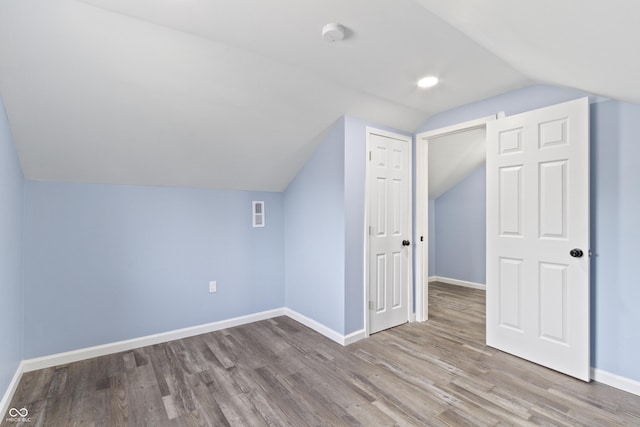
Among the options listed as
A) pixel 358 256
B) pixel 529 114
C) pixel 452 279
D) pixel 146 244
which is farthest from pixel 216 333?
pixel 452 279

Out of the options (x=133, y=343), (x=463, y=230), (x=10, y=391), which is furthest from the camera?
(x=463, y=230)

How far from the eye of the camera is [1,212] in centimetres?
180

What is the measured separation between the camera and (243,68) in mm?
2172

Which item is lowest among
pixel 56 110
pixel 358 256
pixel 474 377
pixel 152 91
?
pixel 474 377

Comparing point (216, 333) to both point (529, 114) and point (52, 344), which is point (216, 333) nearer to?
point (52, 344)

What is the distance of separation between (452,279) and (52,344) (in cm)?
539

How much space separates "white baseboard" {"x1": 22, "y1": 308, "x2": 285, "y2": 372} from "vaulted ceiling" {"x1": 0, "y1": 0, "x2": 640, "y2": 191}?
146cm

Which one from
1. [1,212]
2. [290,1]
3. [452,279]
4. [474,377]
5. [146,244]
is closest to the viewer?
[290,1]

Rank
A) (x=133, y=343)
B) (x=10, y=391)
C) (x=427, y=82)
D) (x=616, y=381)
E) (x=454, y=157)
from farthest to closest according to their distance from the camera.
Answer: (x=454, y=157) < (x=133, y=343) < (x=427, y=82) < (x=616, y=381) < (x=10, y=391)

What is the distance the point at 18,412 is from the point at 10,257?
38.4 inches

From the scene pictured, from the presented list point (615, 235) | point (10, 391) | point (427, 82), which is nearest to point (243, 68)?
point (427, 82)

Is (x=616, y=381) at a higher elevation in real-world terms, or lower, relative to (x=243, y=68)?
lower

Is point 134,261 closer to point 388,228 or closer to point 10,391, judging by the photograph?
point 10,391

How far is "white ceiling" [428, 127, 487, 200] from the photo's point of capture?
13.8 feet
